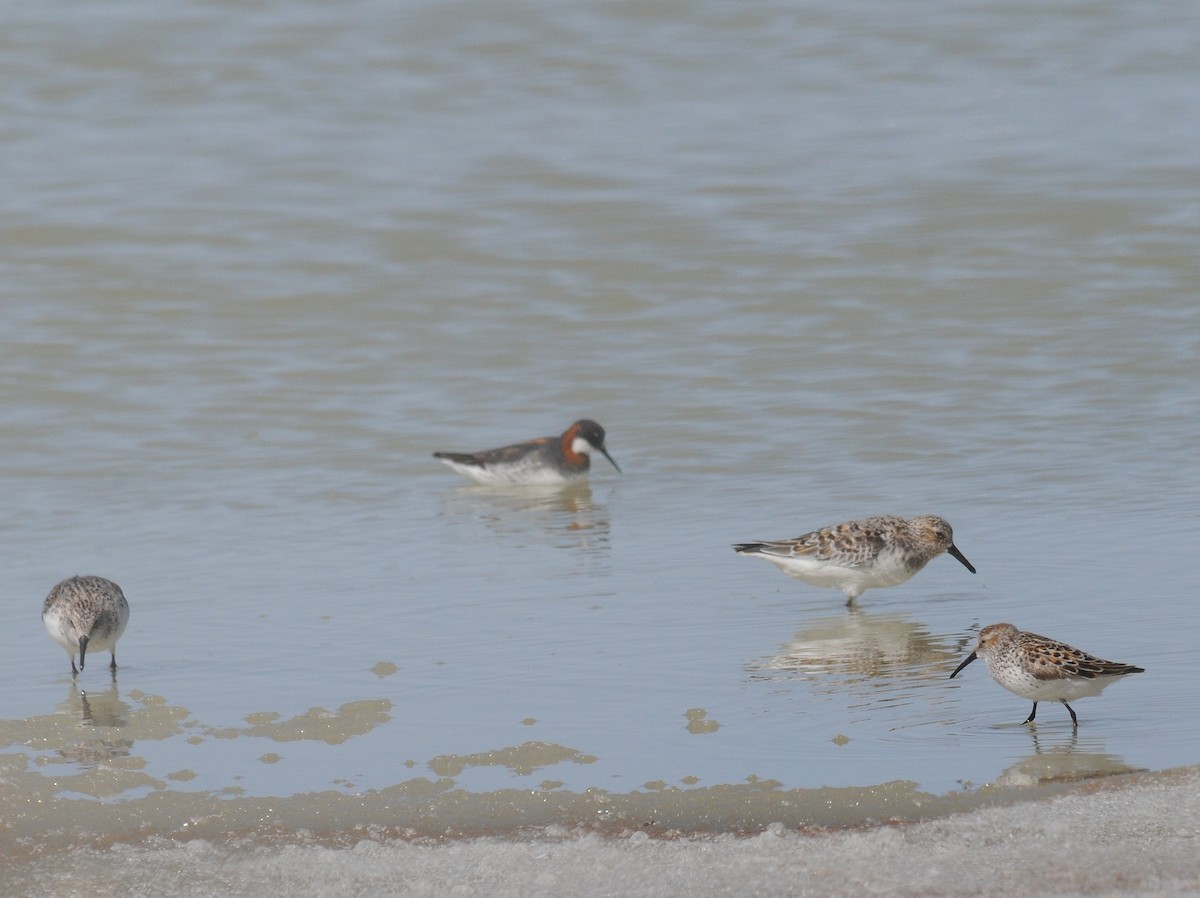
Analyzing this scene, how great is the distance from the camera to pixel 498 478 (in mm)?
13375

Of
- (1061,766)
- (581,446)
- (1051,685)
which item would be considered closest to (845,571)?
(1051,685)

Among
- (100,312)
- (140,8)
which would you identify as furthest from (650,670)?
(140,8)

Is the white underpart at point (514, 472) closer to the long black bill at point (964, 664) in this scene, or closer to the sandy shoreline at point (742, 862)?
the long black bill at point (964, 664)

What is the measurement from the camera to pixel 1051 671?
6887 millimetres

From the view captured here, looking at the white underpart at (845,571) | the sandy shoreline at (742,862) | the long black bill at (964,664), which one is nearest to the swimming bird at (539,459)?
the white underpart at (845,571)

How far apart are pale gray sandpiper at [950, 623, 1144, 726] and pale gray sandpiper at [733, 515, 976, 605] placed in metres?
2.17

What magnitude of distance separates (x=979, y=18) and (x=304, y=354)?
13653mm

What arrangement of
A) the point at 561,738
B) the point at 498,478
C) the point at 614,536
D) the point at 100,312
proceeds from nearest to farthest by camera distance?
the point at 561,738 → the point at 614,536 → the point at 498,478 → the point at 100,312

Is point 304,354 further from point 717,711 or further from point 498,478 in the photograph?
point 717,711

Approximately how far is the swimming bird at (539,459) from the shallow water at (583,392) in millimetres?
182

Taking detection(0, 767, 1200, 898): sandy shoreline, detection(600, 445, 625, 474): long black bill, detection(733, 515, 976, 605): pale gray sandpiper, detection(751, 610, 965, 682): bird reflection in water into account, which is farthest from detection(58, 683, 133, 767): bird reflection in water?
detection(600, 445, 625, 474): long black bill

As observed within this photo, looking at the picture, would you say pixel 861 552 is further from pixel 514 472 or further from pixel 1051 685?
pixel 514 472

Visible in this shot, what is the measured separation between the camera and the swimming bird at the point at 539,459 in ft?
43.6

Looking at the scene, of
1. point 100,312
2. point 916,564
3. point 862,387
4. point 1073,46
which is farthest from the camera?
point 1073,46
